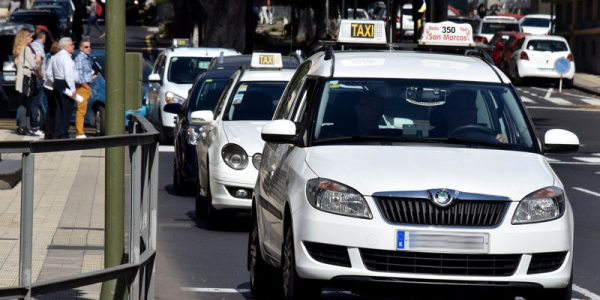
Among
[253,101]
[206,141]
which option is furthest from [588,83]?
[206,141]

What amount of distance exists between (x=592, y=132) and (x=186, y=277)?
836 inches

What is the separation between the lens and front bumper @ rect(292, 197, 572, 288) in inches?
327

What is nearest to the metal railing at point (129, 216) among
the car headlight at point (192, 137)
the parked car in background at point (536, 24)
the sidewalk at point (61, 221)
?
the sidewalk at point (61, 221)

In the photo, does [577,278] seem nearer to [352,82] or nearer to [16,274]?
[352,82]

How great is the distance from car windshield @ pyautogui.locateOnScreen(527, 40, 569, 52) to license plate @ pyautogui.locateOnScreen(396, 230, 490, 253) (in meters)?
39.3

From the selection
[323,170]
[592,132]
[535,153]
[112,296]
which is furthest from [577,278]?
[592,132]

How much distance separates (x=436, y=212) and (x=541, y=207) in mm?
642

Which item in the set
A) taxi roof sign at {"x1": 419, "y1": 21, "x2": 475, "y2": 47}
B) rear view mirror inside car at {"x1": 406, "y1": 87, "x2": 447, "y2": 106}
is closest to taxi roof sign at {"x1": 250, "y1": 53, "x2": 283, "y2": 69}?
taxi roof sign at {"x1": 419, "y1": 21, "x2": 475, "y2": 47}

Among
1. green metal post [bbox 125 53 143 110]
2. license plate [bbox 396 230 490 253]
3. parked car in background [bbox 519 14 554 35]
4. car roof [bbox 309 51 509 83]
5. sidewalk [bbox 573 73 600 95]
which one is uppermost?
car roof [bbox 309 51 509 83]

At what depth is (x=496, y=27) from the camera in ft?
197

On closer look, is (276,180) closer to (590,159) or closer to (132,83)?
(132,83)

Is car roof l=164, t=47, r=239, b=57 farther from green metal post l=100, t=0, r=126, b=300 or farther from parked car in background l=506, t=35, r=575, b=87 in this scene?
parked car in background l=506, t=35, r=575, b=87

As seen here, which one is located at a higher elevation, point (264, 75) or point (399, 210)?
point (399, 210)

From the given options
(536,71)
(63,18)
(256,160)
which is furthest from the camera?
(63,18)
